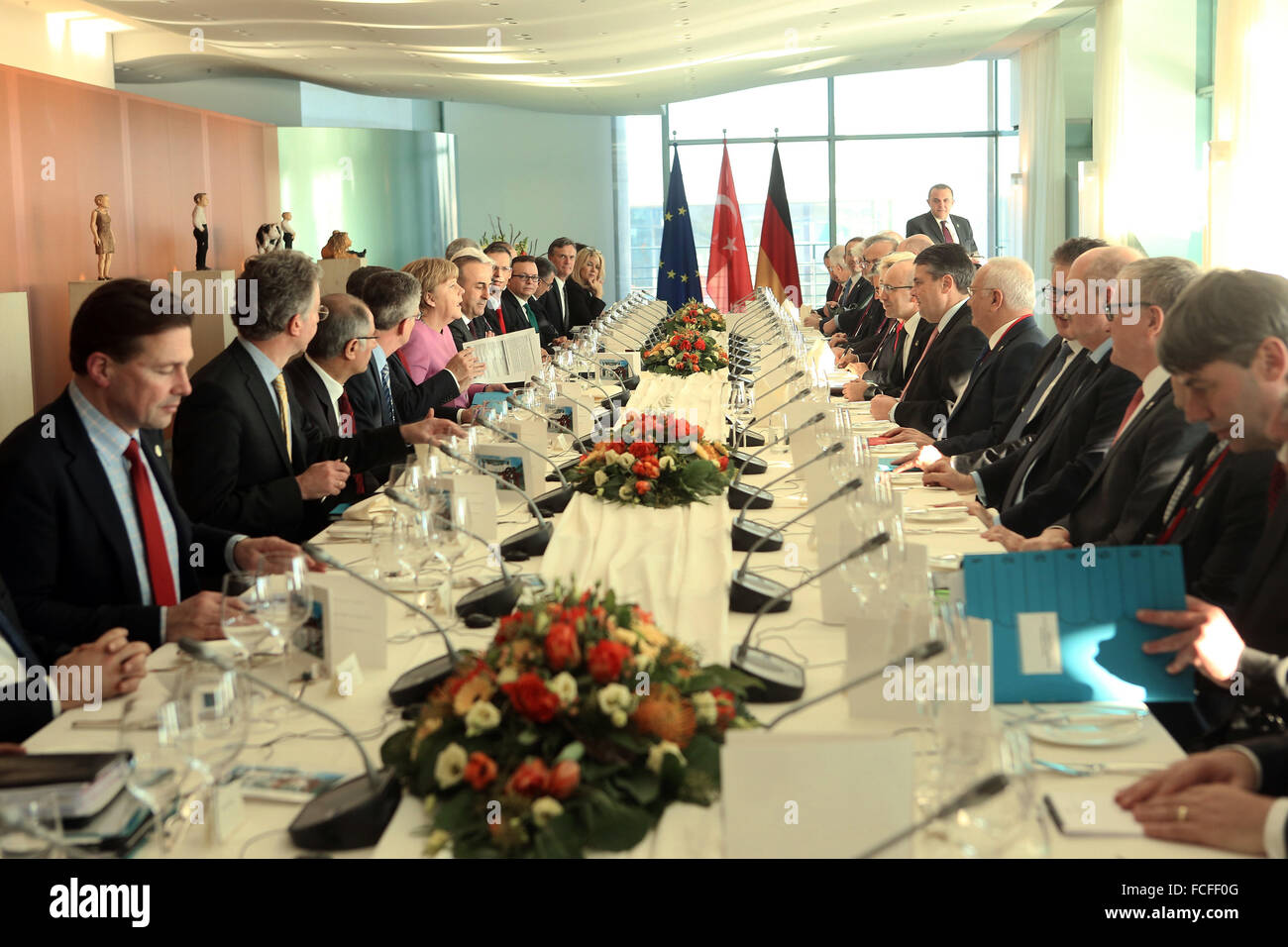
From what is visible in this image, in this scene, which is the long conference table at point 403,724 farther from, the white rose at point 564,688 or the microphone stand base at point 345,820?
the white rose at point 564,688

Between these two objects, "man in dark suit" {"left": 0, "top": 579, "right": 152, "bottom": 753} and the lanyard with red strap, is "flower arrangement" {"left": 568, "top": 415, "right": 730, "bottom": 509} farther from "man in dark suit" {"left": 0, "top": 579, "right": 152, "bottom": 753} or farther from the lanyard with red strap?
"man in dark suit" {"left": 0, "top": 579, "right": 152, "bottom": 753}

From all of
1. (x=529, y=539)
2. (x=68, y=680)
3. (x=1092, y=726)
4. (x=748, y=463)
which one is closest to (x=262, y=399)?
(x=529, y=539)

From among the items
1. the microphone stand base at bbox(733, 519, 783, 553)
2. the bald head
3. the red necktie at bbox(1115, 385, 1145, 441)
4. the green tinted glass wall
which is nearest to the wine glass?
the microphone stand base at bbox(733, 519, 783, 553)

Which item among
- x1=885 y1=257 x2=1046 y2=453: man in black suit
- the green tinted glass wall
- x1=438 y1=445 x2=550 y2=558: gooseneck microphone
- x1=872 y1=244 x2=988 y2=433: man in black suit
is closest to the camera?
x1=438 y1=445 x2=550 y2=558: gooseneck microphone

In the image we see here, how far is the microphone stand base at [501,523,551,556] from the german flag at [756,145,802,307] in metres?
10.6

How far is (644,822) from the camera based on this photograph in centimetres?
144

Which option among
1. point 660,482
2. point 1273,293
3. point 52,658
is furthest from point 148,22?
point 1273,293

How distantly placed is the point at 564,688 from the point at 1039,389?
130 inches

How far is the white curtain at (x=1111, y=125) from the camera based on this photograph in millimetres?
11125

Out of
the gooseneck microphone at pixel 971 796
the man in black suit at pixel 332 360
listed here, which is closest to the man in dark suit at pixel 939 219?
the man in black suit at pixel 332 360

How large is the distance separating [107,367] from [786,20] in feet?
31.2

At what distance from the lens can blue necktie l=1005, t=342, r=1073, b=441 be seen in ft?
13.7

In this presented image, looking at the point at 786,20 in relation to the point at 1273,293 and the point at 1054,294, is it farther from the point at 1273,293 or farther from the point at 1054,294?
the point at 1273,293

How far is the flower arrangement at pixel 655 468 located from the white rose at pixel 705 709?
70.8 inches
